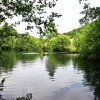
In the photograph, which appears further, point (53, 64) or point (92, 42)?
point (92, 42)

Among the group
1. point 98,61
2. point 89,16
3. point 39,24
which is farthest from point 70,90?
point 98,61

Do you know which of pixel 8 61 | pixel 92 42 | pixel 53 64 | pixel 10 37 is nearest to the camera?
pixel 10 37

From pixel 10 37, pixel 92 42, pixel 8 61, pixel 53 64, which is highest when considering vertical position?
pixel 92 42

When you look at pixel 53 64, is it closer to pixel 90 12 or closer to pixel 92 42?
pixel 92 42

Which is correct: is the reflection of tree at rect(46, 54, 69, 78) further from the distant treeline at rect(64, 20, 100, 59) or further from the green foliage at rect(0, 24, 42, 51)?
the green foliage at rect(0, 24, 42, 51)

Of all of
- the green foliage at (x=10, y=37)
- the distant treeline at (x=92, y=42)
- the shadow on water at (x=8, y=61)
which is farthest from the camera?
the distant treeline at (x=92, y=42)

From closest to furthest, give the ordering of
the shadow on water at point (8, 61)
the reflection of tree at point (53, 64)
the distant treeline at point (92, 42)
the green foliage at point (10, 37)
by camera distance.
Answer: the green foliage at point (10, 37), the shadow on water at point (8, 61), the reflection of tree at point (53, 64), the distant treeline at point (92, 42)

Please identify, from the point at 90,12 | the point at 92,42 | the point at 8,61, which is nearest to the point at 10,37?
the point at 90,12

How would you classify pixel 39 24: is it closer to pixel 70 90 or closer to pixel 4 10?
pixel 4 10

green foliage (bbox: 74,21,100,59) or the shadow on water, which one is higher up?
green foliage (bbox: 74,21,100,59)

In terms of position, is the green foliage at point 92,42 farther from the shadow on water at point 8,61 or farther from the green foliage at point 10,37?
the green foliage at point 10,37

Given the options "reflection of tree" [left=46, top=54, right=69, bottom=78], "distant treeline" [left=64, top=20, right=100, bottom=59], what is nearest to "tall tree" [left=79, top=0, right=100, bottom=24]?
"reflection of tree" [left=46, top=54, right=69, bottom=78]

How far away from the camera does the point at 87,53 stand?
298 ft

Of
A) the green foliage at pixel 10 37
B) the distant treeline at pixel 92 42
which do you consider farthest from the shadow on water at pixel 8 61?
the distant treeline at pixel 92 42
